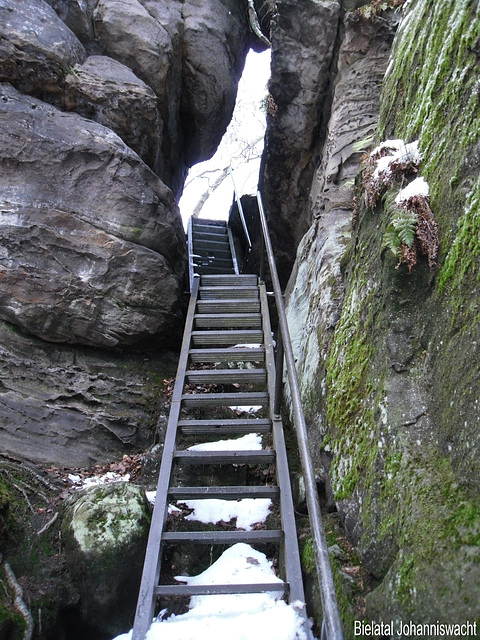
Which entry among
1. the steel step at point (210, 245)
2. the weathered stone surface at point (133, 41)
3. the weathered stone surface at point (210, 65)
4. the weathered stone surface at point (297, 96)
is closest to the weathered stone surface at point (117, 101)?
the weathered stone surface at point (133, 41)

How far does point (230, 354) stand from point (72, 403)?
1888 millimetres

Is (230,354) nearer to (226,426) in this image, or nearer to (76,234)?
(226,426)

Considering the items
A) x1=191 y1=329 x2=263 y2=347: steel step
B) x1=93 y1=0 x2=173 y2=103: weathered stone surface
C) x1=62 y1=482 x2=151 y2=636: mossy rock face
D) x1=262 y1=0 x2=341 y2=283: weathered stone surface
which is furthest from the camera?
x1=93 y1=0 x2=173 y2=103: weathered stone surface

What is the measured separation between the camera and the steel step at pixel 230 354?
557cm

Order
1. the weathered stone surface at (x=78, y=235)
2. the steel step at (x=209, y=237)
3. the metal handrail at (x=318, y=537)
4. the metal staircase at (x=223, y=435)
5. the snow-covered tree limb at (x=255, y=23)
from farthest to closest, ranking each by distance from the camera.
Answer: the steel step at (x=209, y=237) → the snow-covered tree limb at (x=255, y=23) → the weathered stone surface at (x=78, y=235) → the metal staircase at (x=223, y=435) → the metal handrail at (x=318, y=537)

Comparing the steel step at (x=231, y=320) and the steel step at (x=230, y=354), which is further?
the steel step at (x=231, y=320)

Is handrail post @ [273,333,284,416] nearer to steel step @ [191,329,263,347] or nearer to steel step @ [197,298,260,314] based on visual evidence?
steel step @ [191,329,263,347]

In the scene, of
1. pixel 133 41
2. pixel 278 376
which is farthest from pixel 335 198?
pixel 133 41

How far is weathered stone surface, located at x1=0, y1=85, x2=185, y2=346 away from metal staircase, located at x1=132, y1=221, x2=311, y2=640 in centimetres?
83

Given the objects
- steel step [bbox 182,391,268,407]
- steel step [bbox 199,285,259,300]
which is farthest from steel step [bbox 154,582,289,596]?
steel step [bbox 199,285,259,300]

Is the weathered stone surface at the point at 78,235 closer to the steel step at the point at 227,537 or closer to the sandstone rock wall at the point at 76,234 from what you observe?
the sandstone rock wall at the point at 76,234

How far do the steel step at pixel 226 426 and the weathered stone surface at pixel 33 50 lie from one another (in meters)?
5.31

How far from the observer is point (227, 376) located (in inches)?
206

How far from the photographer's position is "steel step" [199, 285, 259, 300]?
23.2ft
